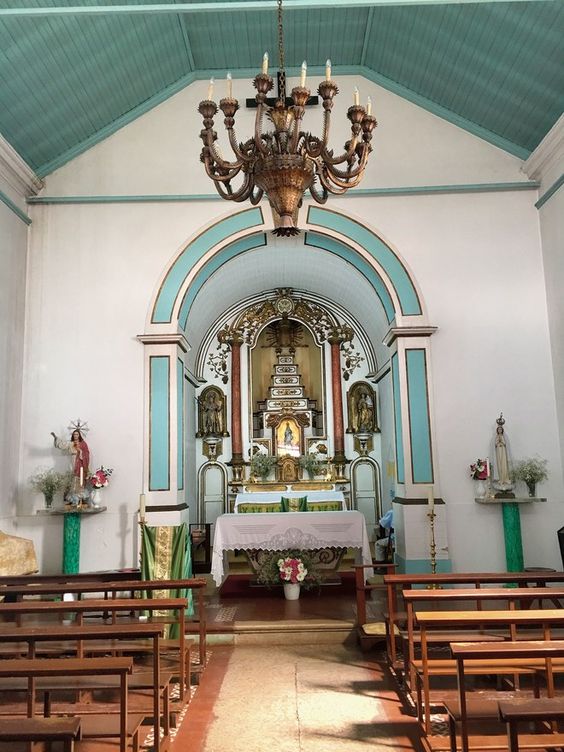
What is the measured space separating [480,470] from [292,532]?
90.8 inches

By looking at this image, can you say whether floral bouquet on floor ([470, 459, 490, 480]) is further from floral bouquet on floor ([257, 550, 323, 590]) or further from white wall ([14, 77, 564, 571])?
floral bouquet on floor ([257, 550, 323, 590])

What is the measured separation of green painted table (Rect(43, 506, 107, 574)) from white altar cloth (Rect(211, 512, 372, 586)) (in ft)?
5.04

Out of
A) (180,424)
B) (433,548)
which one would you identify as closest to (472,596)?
(433,548)

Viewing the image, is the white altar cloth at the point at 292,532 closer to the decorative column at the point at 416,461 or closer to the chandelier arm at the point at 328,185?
the decorative column at the point at 416,461

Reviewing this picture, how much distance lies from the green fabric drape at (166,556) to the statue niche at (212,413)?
4904 mm

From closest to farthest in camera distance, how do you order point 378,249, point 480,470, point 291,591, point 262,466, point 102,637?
point 102,637, point 291,591, point 480,470, point 378,249, point 262,466

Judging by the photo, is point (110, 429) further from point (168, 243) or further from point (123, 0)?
point (123, 0)

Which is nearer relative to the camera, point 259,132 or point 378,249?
point 259,132

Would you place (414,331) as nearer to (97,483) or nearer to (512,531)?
(512,531)

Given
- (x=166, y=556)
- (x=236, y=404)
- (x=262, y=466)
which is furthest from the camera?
(x=236, y=404)

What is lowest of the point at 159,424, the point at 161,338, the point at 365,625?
the point at 365,625

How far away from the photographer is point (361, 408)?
455 inches

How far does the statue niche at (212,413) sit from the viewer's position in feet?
37.6

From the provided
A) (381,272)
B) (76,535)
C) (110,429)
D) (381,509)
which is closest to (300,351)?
(381,509)
